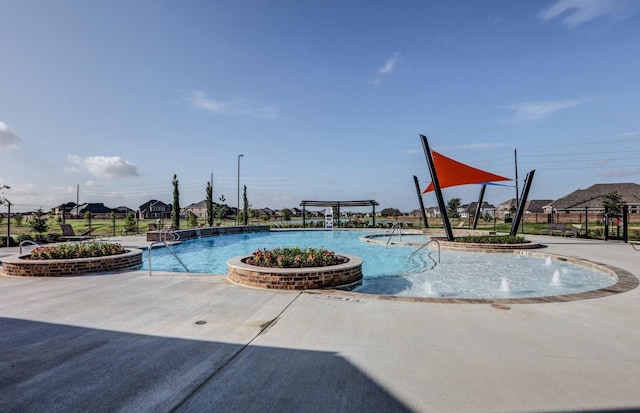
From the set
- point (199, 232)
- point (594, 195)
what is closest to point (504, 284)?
point (199, 232)

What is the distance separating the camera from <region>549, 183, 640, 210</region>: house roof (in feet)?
152

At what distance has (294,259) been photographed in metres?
7.57

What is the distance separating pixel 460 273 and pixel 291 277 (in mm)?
6227

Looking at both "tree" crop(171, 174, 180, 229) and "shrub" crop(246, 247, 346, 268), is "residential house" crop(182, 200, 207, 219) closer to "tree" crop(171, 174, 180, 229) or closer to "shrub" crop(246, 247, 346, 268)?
"tree" crop(171, 174, 180, 229)

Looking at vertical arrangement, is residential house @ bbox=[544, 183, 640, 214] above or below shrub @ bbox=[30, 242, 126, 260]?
above

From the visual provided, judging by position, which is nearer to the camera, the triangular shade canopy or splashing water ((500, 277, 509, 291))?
splashing water ((500, 277, 509, 291))

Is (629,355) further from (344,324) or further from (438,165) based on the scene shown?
(438,165)

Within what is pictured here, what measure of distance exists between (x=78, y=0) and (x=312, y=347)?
12506mm

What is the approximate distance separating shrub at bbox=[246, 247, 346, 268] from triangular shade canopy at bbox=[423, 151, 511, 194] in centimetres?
1155

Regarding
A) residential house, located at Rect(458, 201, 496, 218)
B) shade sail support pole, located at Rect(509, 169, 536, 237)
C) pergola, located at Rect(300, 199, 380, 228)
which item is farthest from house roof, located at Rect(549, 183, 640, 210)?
shade sail support pole, located at Rect(509, 169, 536, 237)

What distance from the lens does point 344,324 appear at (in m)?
4.70

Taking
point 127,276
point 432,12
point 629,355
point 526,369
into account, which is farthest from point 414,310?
point 432,12

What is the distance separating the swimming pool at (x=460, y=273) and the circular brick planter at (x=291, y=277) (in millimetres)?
1097

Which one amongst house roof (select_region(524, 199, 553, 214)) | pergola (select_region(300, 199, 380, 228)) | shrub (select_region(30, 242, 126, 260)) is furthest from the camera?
house roof (select_region(524, 199, 553, 214))
